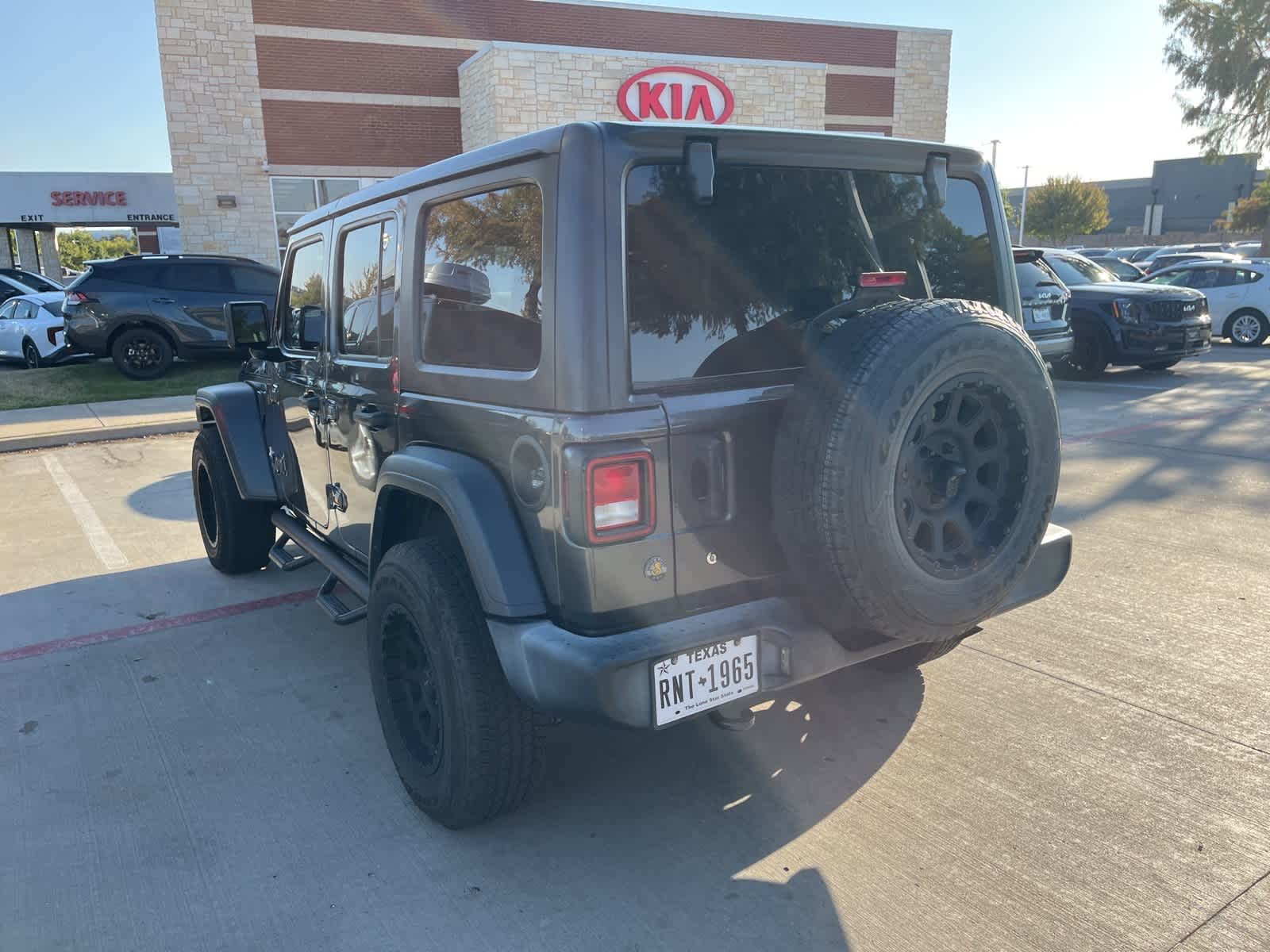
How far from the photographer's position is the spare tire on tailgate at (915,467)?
2328mm

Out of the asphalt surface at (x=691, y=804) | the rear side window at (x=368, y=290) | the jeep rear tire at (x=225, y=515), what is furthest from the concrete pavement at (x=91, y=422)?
the rear side window at (x=368, y=290)

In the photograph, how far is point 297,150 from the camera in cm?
1997

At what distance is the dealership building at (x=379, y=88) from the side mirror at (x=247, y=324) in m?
15.6

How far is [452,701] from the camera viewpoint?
2.62 m

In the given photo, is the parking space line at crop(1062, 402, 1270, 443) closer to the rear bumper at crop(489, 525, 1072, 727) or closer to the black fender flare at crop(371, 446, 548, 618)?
the rear bumper at crop(489, 525, 1072, 727)

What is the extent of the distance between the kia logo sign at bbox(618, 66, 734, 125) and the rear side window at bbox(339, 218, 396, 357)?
17318 millimetres

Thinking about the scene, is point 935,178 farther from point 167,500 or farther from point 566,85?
point 566,85

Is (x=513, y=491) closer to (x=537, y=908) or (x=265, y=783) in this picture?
(x=537, y=908)

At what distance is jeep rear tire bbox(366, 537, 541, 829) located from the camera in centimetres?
259

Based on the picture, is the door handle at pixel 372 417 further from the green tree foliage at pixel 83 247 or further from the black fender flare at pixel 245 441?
the green tree foliage at pixel 83 247

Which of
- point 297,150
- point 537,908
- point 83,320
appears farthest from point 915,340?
point 297,150

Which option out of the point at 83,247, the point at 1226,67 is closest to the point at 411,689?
the point at 1226,67

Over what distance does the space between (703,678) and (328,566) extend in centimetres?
211

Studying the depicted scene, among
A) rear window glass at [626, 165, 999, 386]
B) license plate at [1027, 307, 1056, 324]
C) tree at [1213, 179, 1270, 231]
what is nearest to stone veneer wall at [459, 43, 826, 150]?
license plate at [1027, 307, 1056, 324]
